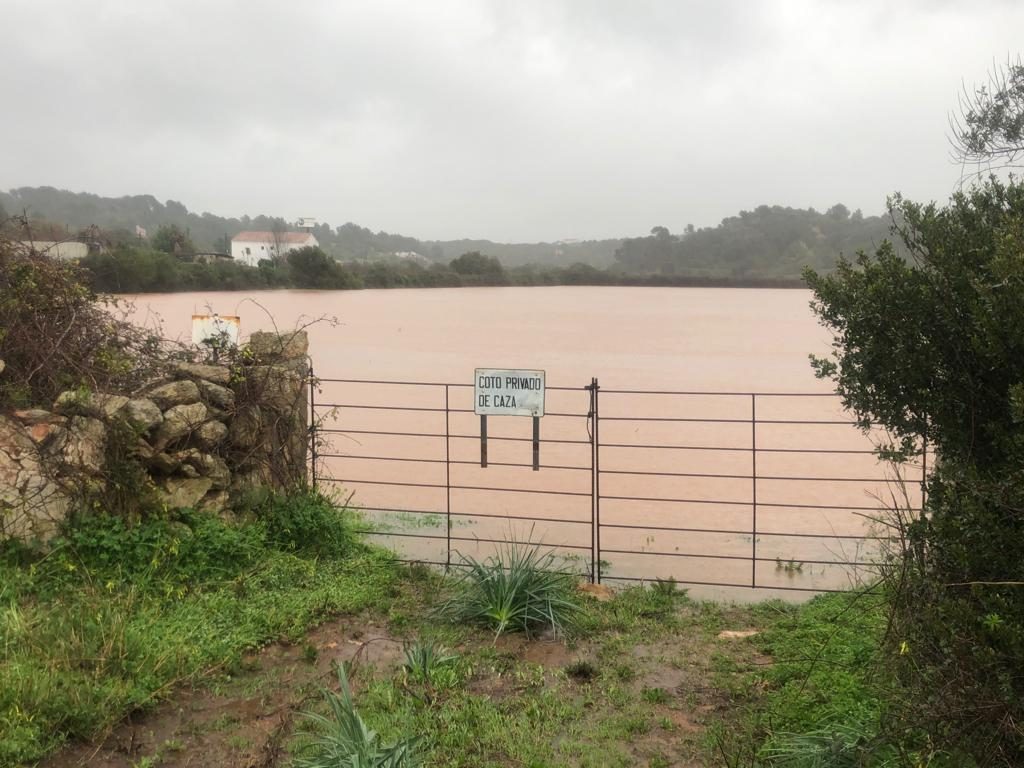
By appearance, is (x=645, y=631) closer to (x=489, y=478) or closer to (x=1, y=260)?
(x=489, y=478)

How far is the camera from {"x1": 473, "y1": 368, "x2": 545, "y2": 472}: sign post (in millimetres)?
5617

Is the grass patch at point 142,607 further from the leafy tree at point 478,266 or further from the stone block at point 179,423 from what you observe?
the leafy tree at point 478,266

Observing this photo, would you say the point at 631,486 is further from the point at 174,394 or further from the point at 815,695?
the point at 815,695

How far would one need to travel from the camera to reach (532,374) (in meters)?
5.64

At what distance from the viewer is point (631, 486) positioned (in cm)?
849

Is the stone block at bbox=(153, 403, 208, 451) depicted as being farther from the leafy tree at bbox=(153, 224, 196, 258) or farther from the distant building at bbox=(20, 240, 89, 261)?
the leafy tree at bbox=(153, 224, 196, 258)

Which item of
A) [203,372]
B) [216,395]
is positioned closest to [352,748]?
[216,395]

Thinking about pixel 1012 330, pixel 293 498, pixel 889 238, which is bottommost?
pixel 293 498

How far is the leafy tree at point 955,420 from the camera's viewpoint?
7.06 feet

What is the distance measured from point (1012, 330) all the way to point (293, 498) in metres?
4.76

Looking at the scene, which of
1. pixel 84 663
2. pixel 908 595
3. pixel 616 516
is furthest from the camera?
pixel 616 516

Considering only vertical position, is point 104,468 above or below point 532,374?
below

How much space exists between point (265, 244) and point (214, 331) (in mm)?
12767

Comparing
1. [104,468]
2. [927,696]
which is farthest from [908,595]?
[104,468]
